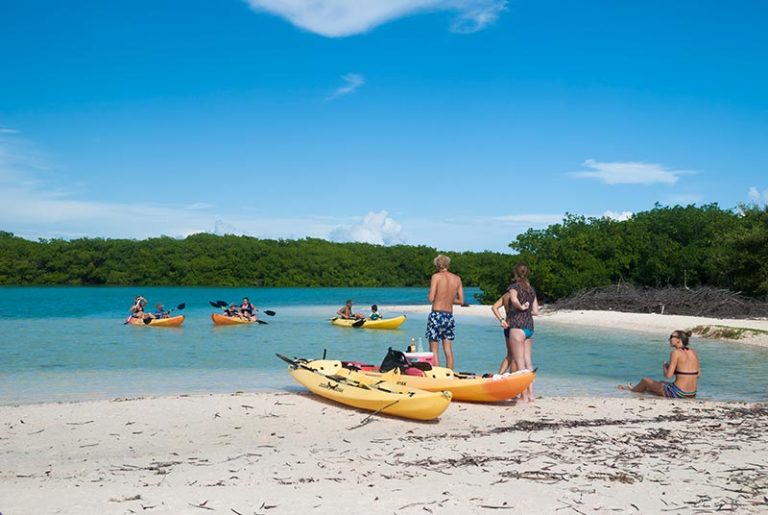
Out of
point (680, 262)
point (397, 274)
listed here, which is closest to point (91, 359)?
point (680, 262)

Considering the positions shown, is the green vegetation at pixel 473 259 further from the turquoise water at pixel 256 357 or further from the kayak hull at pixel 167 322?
the kayak hull at pixel 167 322

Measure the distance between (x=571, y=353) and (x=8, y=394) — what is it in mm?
13852

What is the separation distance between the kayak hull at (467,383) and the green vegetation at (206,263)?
269 feet

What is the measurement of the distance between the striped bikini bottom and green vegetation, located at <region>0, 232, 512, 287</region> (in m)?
80.3

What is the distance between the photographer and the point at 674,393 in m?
10.7

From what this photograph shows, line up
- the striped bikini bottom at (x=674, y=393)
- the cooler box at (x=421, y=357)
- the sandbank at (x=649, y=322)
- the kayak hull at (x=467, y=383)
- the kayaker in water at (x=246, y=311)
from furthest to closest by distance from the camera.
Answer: the kayaker in water at (x=246, y=311) < the sandbank at (x=649, y=322) < the striped bikini bottom at (x=674, y=393) < the cooler box at (x=421, y=357) < the kayak hull at (x=467, y=383)

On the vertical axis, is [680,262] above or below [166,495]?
above

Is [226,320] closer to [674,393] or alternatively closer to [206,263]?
[674,393]

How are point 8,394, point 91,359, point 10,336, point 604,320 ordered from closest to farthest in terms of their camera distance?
point 8,394, point 91,359, point 10,336, point 604,320

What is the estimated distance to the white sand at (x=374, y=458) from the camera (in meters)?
5.14

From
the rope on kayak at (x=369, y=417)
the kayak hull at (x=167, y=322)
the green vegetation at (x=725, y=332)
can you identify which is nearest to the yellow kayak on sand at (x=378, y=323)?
the kayak hull at (x=167, y=322)

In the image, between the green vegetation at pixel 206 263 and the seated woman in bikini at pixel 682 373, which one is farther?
the green vegetation at pixel 206 263

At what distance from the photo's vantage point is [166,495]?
530 centimetres

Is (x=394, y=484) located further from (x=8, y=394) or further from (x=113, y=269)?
(x=113, y=269)
